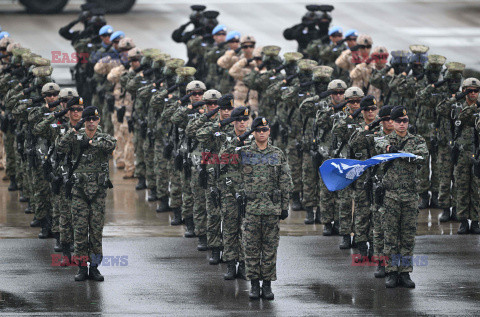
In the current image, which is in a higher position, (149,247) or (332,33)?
(332,33)

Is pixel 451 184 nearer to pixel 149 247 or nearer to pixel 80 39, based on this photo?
pixel 149 247

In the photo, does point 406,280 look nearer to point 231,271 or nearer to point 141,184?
point 231,271

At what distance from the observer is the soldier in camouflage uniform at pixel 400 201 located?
1573 cm

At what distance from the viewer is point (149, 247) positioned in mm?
17984

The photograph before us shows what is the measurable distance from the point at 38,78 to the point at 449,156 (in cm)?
687

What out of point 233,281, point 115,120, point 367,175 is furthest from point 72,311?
point 115,120

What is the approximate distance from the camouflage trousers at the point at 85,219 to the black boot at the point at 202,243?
1.99m

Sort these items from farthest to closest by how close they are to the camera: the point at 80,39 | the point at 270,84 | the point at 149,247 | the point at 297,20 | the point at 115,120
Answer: the point at 297,20, the point at 80,39, the point at 115,120, the point at 270,84, the point at 149,247

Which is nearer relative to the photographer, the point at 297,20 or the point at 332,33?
the point at 332,33

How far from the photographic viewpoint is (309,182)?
1972cm

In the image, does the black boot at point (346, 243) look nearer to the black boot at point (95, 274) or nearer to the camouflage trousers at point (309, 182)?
the camouflage trousers at point (309, 182)

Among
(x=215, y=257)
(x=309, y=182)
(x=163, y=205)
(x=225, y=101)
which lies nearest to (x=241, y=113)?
(x=225, y=101)

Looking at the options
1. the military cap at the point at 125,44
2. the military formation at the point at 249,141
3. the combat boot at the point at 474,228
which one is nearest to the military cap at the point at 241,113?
the military formation at the point at 249,141

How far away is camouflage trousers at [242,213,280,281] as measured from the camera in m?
15.2
